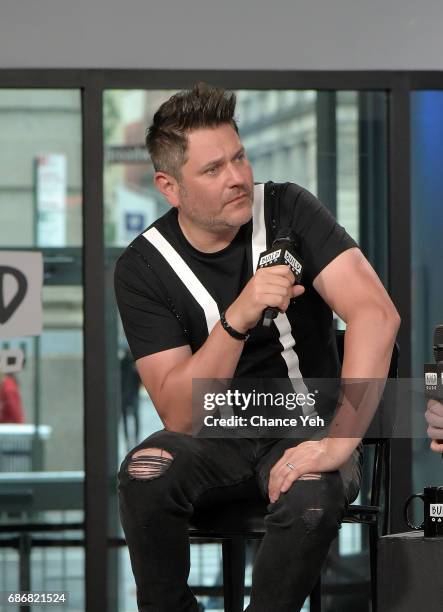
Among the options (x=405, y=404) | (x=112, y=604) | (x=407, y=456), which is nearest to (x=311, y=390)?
(x=405, y=404)

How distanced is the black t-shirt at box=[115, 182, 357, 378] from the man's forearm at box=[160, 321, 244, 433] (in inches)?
4.1

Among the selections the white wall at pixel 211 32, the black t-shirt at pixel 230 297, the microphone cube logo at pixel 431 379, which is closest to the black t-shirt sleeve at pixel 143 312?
the black t-shirt at pixel 230 297

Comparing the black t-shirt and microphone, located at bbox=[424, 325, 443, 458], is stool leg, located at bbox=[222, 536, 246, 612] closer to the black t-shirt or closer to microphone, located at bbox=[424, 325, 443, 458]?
the black t-shirt

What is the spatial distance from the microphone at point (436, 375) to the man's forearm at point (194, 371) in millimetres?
366

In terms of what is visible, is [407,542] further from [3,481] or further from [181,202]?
[3,481]

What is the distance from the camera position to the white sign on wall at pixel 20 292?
3584mm

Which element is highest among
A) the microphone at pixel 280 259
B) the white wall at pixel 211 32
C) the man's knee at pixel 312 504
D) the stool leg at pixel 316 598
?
the white wall at pixel 211 32

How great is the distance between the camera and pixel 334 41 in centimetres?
359

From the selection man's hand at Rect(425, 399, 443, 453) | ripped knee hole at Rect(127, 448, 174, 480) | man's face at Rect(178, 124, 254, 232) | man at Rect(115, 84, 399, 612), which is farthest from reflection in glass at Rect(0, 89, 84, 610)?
man's hand at Rect(425, 399, 443, 453)

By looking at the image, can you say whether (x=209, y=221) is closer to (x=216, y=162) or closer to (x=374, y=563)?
(x=216, y=162)

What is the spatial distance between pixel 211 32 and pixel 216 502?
74.7 inches

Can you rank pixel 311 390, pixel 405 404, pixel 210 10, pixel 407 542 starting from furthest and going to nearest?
pixel 210 10
pixel 405 404
pixel 311 390
pixel 407 542

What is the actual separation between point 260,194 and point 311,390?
1.45 feet

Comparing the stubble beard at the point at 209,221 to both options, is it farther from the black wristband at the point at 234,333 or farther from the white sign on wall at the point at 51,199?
the white sign on wall at the point at 51,199
